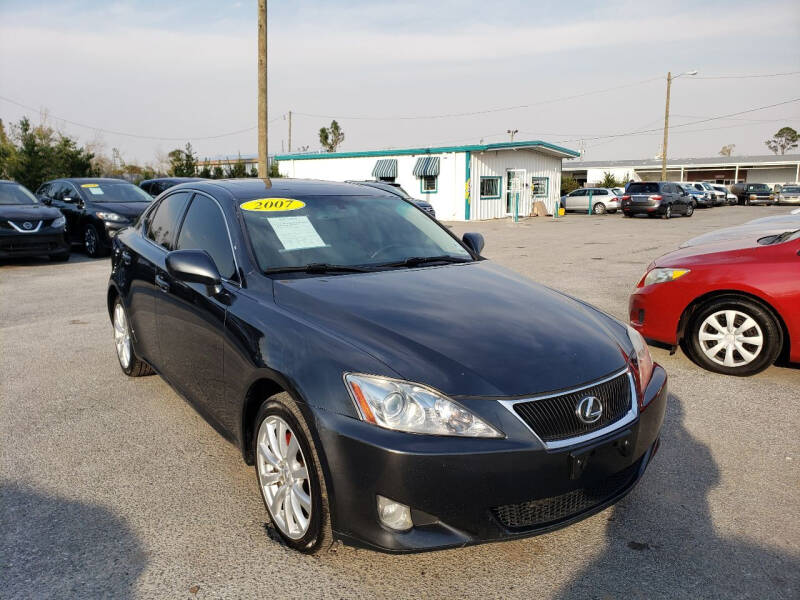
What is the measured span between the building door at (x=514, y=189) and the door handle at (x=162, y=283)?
29489 mm

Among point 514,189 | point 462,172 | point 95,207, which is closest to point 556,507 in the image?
point 95,207

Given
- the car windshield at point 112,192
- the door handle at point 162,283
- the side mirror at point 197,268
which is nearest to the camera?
the side mirror at point 197,268

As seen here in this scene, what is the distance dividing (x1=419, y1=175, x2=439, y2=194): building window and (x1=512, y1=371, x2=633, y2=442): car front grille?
99.5 feet

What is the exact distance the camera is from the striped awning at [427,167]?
32.0 metres

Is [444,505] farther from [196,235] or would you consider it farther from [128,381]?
[128,381]

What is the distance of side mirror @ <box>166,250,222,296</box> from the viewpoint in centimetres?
331

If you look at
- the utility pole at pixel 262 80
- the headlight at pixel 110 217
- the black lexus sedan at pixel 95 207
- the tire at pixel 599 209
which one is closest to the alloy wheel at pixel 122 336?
the black lexus sedan at pixel 95 207

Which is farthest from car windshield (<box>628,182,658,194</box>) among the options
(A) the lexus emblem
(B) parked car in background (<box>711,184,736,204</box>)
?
(A) the lexus emblem

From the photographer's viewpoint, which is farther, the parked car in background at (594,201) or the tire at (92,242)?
the parked car in background at (594,201)

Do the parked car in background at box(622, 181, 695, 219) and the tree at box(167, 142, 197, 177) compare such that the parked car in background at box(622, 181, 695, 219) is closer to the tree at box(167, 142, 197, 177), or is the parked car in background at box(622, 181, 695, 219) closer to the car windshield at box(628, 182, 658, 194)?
the car windshield at box(628, 182, 658, 194)

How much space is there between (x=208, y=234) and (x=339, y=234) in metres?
0.78

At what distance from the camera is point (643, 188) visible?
31.7 meters

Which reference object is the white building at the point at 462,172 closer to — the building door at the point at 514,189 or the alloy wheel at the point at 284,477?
the building door at the point at 514,189

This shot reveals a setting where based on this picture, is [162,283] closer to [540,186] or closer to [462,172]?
[462,172]
